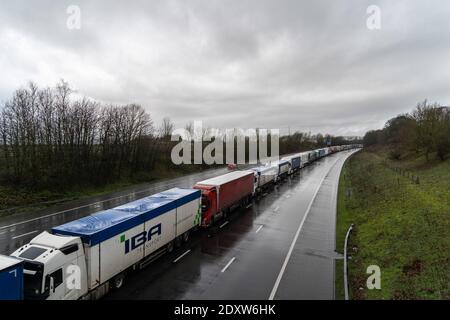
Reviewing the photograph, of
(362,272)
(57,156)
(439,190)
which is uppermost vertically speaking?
(57,156)

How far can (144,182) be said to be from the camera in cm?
4462

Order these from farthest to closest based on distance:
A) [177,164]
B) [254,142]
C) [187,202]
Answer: [254,142], [177,164], [187,202]

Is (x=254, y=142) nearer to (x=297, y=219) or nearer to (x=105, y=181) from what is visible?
(x=105, y=181)

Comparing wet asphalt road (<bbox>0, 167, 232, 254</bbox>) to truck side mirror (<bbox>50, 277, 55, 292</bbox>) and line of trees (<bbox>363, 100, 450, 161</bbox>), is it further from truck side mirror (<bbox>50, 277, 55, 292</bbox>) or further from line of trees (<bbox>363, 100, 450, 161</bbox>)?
line of trees (<bbox>363, 100, 450, 161</bbox>)

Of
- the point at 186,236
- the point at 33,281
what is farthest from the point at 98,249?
the point at 186,236

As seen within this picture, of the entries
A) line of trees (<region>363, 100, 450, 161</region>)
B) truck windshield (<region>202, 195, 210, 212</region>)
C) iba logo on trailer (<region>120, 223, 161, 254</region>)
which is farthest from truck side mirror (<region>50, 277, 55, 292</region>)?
line of trees (<region>363, 100, 450, 161</region>)

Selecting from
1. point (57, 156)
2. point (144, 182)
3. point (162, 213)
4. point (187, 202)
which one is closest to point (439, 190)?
point (187, 202)

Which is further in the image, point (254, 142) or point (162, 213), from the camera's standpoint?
point (254, 142)

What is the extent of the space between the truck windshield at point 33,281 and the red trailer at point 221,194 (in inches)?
459

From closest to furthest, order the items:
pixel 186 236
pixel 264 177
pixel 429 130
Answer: pixel 186 236 → pixel 264 177 → pixel 429 130

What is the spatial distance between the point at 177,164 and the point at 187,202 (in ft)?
143

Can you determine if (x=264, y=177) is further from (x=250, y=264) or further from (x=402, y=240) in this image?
(x=250, y=264)

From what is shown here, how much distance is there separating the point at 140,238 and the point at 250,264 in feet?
19.9

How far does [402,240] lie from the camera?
1625 centimetres
